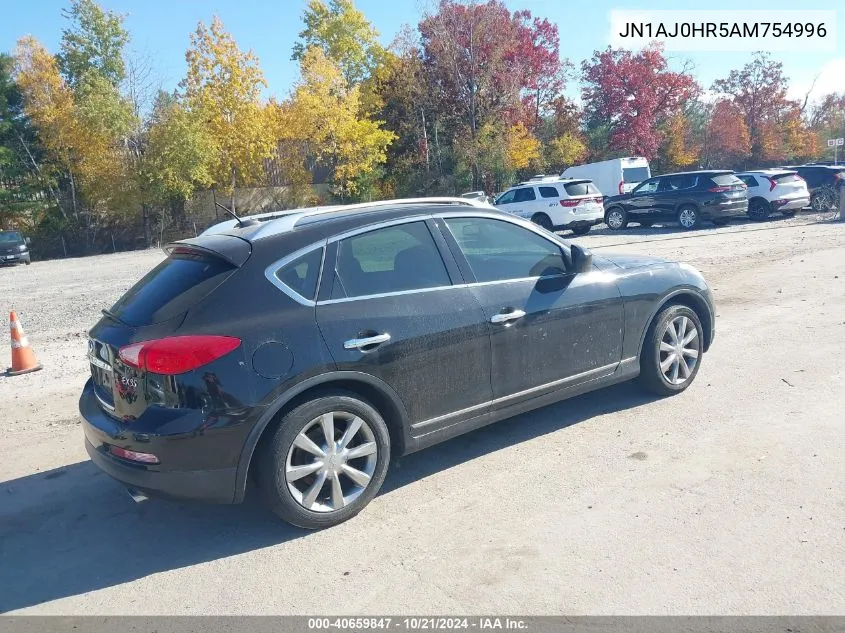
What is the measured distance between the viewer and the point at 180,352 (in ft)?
11.3

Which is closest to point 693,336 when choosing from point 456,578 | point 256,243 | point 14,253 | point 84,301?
point 456,578

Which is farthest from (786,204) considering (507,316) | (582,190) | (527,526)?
(527,526)

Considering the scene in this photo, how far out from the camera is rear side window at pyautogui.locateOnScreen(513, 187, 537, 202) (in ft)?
68.8

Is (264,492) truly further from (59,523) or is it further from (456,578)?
(59,523)

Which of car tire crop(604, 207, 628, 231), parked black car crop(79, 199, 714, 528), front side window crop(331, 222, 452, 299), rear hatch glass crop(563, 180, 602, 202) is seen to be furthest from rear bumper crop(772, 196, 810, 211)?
front side window crop(331, 222, 452, 299)

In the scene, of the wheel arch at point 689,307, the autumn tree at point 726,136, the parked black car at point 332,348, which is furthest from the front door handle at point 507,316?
the autumn tree at point 726,136

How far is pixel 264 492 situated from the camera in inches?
143

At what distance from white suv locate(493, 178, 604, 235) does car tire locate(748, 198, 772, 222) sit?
506 cm

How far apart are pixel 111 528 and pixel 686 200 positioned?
19.6 metres

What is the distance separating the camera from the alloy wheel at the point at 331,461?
3.69 m

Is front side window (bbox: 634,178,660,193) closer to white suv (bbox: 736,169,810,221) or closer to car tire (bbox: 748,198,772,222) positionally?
white suv (bbox: 736,169,810,221)

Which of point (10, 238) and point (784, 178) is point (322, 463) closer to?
point (784, 178)

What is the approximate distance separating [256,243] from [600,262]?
2.70 meters

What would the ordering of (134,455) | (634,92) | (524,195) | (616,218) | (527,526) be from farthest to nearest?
1. (634,92)
2. (616,218)
3. (524,195)
4. (527,526)
5. (134,455)
